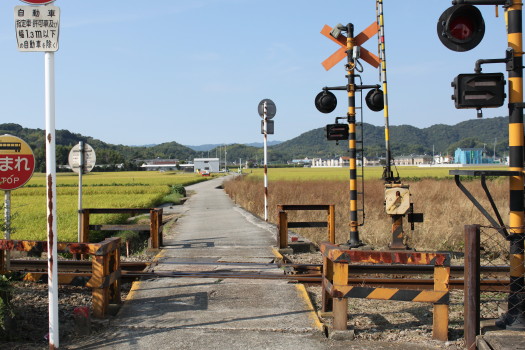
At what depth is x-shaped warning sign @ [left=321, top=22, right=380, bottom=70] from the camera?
11.5m

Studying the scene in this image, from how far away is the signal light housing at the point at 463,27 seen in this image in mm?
5477

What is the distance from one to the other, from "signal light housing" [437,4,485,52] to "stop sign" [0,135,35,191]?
22.6 feet

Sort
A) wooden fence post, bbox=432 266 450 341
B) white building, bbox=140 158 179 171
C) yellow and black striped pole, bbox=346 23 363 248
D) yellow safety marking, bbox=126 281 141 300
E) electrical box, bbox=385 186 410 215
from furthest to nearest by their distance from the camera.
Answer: white building, bbox=140 158 179 171
yellow and black striped pole, bbox=346 23 363 248
electrical box, bbox=385 186 410 215
yellow safety marking, bbox=126 281 141 300
wooden fence post, bbox=432 266 450 341

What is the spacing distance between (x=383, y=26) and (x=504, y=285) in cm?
658

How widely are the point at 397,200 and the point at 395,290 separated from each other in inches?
219

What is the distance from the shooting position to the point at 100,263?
5.86m

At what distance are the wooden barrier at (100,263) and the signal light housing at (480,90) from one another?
162 inches

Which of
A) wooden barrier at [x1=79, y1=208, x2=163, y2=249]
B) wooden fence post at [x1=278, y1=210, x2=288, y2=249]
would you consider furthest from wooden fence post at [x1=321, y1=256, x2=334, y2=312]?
wooden barrier at [x1=79, y1=208, x2=163, y2=249]

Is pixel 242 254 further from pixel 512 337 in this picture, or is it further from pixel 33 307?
pixel 512 337

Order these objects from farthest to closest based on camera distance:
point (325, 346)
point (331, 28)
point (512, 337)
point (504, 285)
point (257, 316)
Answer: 1. point (331, 28)
2. point (504, 285)
3. point (257, 316)
4. point (325, 346)
5. point (512, 337)

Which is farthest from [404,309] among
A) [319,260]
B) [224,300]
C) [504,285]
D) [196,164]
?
[196,164]

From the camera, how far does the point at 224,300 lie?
22.0 feet

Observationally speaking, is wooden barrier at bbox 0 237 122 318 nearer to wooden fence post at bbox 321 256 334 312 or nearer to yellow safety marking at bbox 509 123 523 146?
wooden fence post at bbox 321 256 334 312

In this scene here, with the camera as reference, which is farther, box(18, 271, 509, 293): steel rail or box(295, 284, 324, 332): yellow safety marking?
box(18, 271, 509, 293): steel rail
